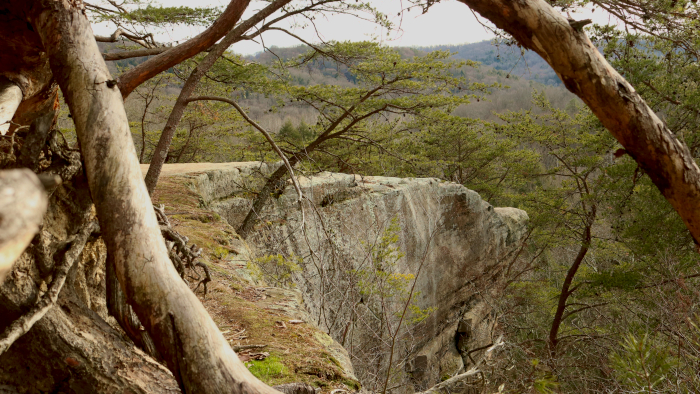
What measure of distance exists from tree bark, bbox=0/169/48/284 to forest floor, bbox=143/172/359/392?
1.85 meters

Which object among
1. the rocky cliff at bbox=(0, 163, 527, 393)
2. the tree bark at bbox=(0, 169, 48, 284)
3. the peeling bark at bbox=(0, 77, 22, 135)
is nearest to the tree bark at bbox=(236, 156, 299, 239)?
the rocky cliff at bbox=(0, 163, 527, 393)

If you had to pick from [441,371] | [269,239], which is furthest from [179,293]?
[441,371]

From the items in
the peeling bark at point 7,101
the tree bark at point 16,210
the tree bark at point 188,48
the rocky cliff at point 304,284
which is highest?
the tree bark at point 188,48

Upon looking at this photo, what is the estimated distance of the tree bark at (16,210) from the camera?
60 cm

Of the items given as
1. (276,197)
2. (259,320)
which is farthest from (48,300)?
(276,197)

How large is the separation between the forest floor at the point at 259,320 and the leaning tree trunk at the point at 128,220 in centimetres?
119

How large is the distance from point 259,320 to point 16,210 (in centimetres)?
269

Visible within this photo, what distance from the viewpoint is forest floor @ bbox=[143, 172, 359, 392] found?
8.16ft

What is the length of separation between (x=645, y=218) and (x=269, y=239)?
6444 mm

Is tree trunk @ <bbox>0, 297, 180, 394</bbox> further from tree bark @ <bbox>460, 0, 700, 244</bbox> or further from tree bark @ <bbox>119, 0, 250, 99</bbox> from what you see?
tree bark @ <bbox>460, 0, 700, 244</bbox>

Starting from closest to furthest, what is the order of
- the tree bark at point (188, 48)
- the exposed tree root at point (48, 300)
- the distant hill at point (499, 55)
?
1. the exposed tree root at point (48, 300)
2. the tree bark at point (188, 48)
3. the distant hill at point (499, 55)

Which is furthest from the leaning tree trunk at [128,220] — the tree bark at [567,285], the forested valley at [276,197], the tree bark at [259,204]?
the tree bark at [567,285]

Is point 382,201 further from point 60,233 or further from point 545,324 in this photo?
point 545,324

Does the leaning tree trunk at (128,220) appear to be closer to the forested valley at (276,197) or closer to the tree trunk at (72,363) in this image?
the forested valley at (276,197)
